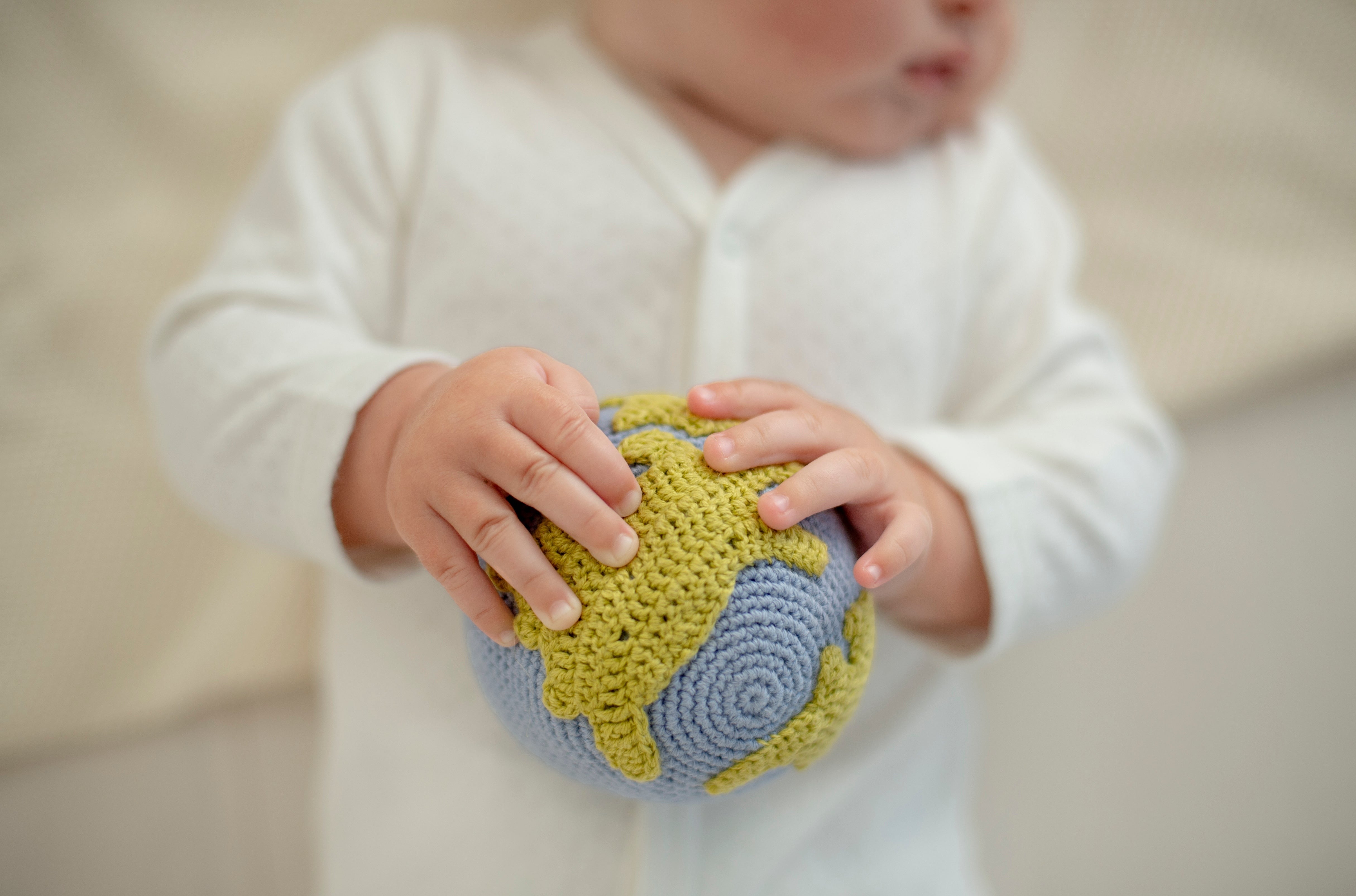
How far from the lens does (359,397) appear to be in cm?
57

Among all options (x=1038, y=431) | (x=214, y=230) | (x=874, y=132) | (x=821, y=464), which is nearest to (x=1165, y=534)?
(x=1038, y=431)

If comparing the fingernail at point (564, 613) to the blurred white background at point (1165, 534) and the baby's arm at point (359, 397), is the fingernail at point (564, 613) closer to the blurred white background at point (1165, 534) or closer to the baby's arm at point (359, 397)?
the baby's arm at point (359, 397)

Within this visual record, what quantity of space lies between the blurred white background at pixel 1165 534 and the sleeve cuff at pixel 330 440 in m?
0.38

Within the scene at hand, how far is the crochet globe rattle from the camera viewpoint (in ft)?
1.39

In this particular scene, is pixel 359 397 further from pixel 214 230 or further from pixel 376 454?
pixel 214 230

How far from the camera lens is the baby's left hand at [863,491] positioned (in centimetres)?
47

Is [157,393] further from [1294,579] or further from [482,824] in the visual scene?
[1294,579]

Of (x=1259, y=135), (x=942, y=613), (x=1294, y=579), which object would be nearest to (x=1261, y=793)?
(x=1294, y=579)

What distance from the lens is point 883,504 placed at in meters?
0.54

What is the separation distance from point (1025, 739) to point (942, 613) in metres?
0.48

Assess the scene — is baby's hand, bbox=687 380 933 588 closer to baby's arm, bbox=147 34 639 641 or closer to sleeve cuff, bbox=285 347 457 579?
baby's arm, bbox=147 34 639 641

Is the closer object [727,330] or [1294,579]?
[727,330]

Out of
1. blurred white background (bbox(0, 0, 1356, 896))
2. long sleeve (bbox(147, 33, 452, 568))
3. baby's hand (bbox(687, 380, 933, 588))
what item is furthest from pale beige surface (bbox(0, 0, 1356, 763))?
baby's hand (bbox(687, 380, 933, 588))

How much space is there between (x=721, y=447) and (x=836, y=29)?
1.29ft
